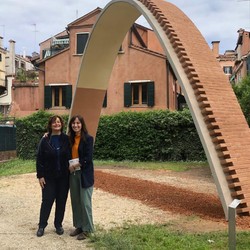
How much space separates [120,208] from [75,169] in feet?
8.61

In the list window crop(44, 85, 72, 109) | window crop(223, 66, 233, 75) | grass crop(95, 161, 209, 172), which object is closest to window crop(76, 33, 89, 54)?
window crop(44, 85, 72, 109)

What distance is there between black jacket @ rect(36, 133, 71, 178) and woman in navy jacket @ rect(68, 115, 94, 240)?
111 mm

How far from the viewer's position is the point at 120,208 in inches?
305

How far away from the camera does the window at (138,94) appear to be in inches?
920

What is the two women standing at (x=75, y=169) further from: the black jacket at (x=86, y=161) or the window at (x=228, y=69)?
the window at (x=228, y=69)

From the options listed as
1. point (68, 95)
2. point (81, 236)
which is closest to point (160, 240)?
point (81, 236)

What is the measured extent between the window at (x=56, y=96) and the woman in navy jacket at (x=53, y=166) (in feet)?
63.9

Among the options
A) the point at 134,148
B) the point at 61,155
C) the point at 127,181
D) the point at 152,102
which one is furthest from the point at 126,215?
the point at 152,102

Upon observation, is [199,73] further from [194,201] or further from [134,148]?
[134,148]

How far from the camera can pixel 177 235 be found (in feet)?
18.2

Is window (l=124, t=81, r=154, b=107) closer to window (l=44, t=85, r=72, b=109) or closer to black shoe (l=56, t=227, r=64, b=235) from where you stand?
window (l=44, t=85, r=72, b=109)

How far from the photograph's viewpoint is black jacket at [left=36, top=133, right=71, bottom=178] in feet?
18.1

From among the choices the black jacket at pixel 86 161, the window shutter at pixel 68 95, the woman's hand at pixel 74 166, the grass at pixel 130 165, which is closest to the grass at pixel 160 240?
the black jacket at pixel 86 161

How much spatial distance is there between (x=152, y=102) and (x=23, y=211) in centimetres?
1646
